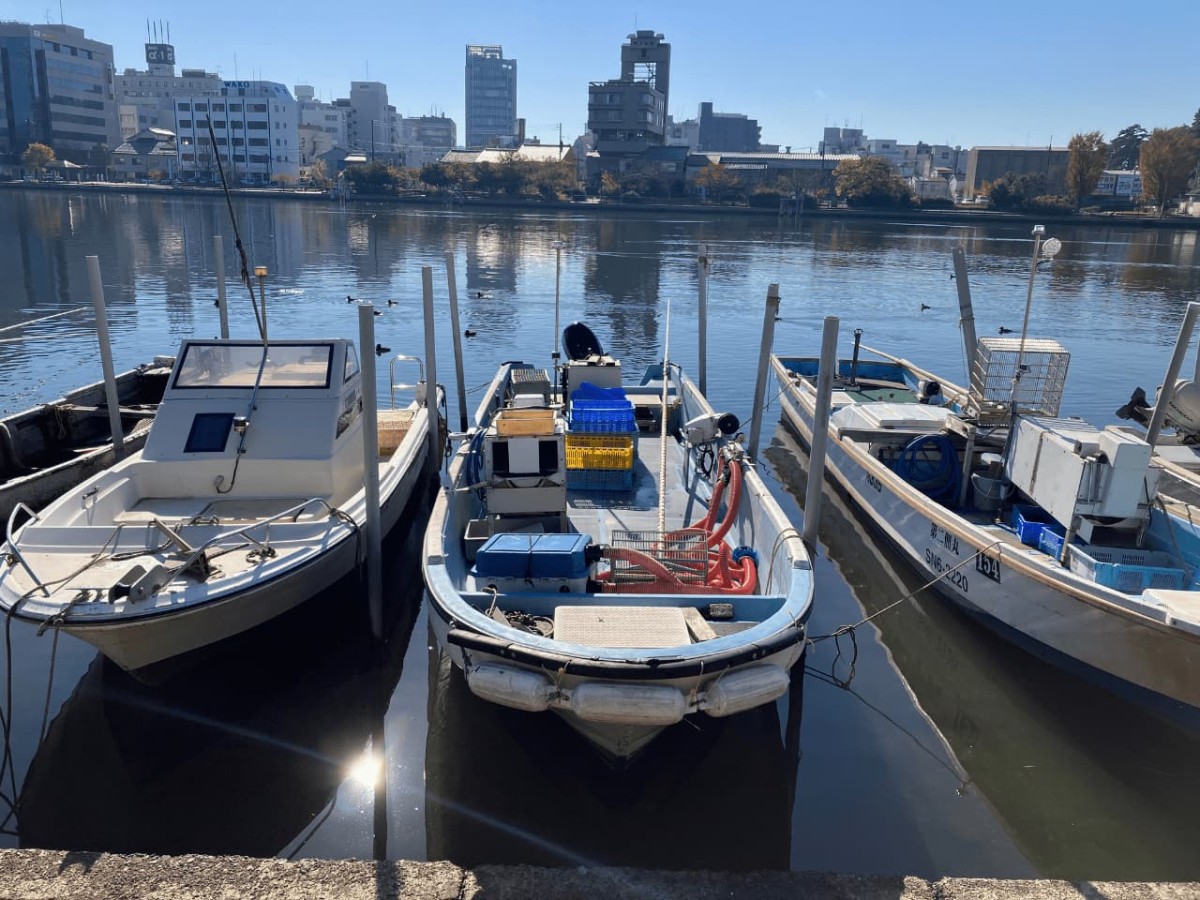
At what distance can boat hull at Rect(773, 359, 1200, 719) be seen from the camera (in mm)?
Result: 8391

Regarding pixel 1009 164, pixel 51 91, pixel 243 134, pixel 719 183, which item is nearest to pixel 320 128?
pixel 243 134

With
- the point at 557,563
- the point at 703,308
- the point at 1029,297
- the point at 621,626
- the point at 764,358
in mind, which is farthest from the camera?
the point at 703,308

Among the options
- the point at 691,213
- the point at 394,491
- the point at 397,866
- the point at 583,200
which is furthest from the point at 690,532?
the point at 583,200

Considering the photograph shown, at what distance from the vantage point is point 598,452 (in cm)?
1234

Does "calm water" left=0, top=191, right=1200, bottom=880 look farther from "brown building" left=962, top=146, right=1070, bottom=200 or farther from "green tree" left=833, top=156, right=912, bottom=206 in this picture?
"brown building" left=962, top=146, right=1070, bottom=200

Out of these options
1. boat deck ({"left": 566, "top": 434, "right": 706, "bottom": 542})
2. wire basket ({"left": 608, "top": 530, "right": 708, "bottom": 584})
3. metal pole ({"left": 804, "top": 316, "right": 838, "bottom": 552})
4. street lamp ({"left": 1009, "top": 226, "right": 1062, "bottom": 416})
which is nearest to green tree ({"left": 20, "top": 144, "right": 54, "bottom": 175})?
boat deck ({"left": 566, "top": 434, "right": 706, "bottom": 542})

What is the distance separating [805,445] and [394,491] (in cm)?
1073

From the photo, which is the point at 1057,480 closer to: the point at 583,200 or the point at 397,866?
the point at 397,866

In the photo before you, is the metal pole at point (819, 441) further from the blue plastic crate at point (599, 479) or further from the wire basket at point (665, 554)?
the blue plastic crate at point (599, 479)

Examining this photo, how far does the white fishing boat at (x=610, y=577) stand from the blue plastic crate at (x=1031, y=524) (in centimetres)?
361

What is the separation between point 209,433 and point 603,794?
6.85 metres

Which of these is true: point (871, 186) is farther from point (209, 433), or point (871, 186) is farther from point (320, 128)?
point (320, 128)

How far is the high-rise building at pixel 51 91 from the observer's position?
132250 millimetres

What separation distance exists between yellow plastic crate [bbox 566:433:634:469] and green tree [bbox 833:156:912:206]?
10541cm
